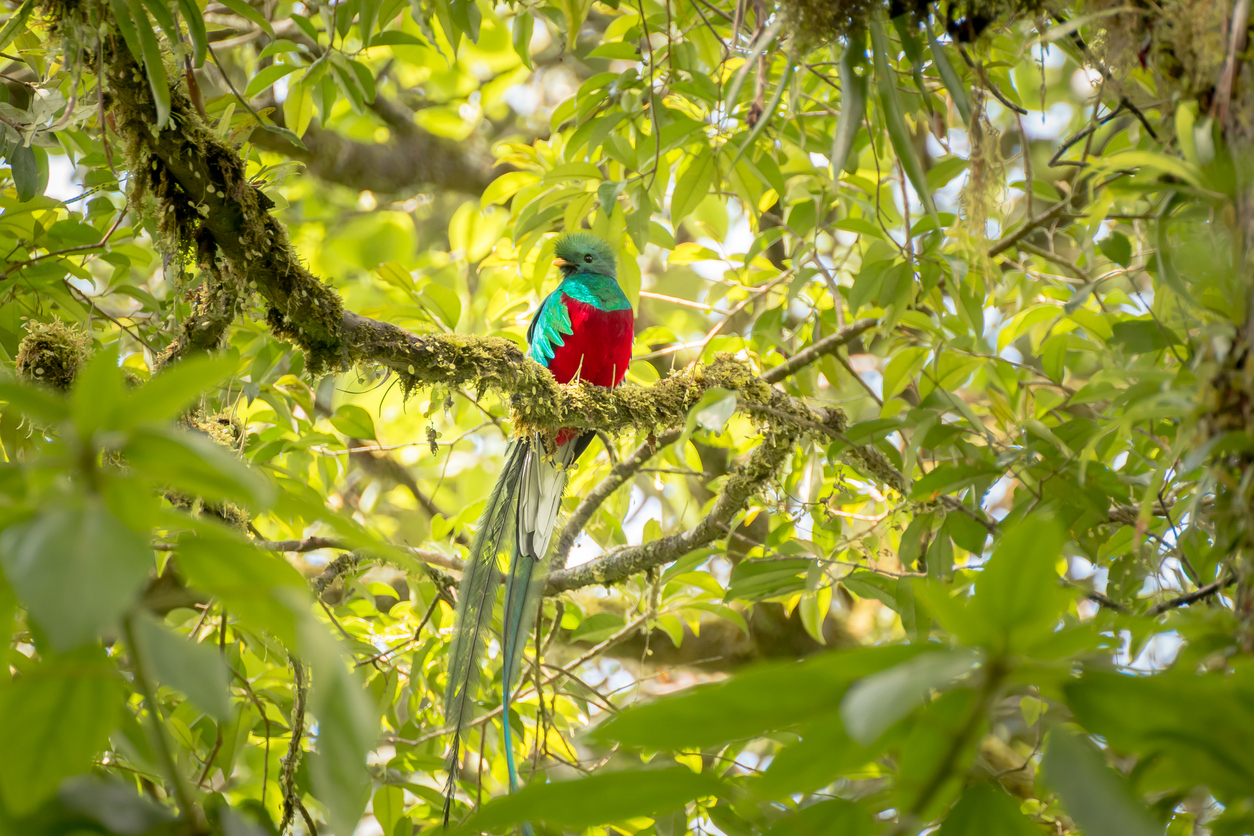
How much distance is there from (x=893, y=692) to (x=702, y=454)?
373 cm

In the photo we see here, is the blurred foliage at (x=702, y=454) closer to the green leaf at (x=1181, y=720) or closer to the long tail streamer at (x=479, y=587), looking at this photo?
the green leaf at (x=1181, y=720)

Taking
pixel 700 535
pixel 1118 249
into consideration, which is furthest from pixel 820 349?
pixel 1118 249

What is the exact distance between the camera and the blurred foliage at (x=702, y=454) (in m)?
0.50

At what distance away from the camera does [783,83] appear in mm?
1029

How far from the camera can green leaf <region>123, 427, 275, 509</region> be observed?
459 millimetres

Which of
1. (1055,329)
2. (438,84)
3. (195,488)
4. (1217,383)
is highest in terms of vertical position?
(438,84)

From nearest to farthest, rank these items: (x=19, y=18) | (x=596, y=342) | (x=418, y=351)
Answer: (x=19, y=18) → (x=418, y=351) → (x=596, y=342)

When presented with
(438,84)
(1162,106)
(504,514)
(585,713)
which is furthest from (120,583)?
(438,84)

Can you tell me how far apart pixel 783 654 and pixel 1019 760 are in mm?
1041

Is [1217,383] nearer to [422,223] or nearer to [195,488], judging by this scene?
[195,488]

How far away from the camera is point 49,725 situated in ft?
1.69

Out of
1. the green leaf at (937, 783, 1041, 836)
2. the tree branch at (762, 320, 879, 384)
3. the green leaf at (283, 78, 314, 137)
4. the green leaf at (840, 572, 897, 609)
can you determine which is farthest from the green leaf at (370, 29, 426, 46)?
the green leaf at (937, 783, 1041, 836)

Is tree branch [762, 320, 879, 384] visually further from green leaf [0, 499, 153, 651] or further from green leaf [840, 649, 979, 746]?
green leaf [0, 499, 153, 651]

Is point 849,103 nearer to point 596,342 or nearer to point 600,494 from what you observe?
point 596,342
